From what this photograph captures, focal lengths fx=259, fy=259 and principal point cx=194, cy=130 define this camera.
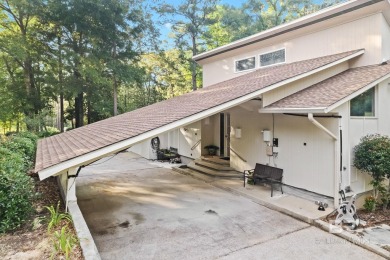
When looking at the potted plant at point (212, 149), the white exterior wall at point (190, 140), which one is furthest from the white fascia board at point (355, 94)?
the white exterior wall at point (190, 140)

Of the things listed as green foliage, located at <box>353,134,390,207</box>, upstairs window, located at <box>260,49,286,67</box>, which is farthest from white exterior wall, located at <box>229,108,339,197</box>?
upstairs window, located at <box>260,49,286,67</box>

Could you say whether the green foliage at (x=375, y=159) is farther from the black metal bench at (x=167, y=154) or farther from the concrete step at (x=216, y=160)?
the black metal bench at (x=167, y=154)

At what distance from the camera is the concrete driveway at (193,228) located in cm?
476

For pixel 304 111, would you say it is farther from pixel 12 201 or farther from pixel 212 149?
pixel 212 149

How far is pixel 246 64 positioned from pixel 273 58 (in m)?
1.50

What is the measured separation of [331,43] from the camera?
916cm

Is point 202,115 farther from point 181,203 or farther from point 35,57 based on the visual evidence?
point 35,57

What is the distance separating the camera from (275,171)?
8148 mm

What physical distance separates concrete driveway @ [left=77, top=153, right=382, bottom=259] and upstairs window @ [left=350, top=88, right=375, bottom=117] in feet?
11.1

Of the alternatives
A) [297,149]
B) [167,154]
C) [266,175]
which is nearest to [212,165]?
[266,175]

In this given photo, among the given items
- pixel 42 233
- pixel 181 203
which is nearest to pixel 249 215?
pixel 181 203

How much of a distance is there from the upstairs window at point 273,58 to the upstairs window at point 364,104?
424cm

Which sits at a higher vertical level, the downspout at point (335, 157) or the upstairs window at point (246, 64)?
the upstairs window at point (246, 64)

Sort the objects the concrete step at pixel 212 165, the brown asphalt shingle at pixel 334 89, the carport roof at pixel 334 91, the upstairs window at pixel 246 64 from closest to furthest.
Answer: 1. the carport roof at pixel 334 91
2. the brown asphalt shingle at pixel 334 89
3. the concrete step at pixel 212 165
4. the upstairs window at pixel 246 64
